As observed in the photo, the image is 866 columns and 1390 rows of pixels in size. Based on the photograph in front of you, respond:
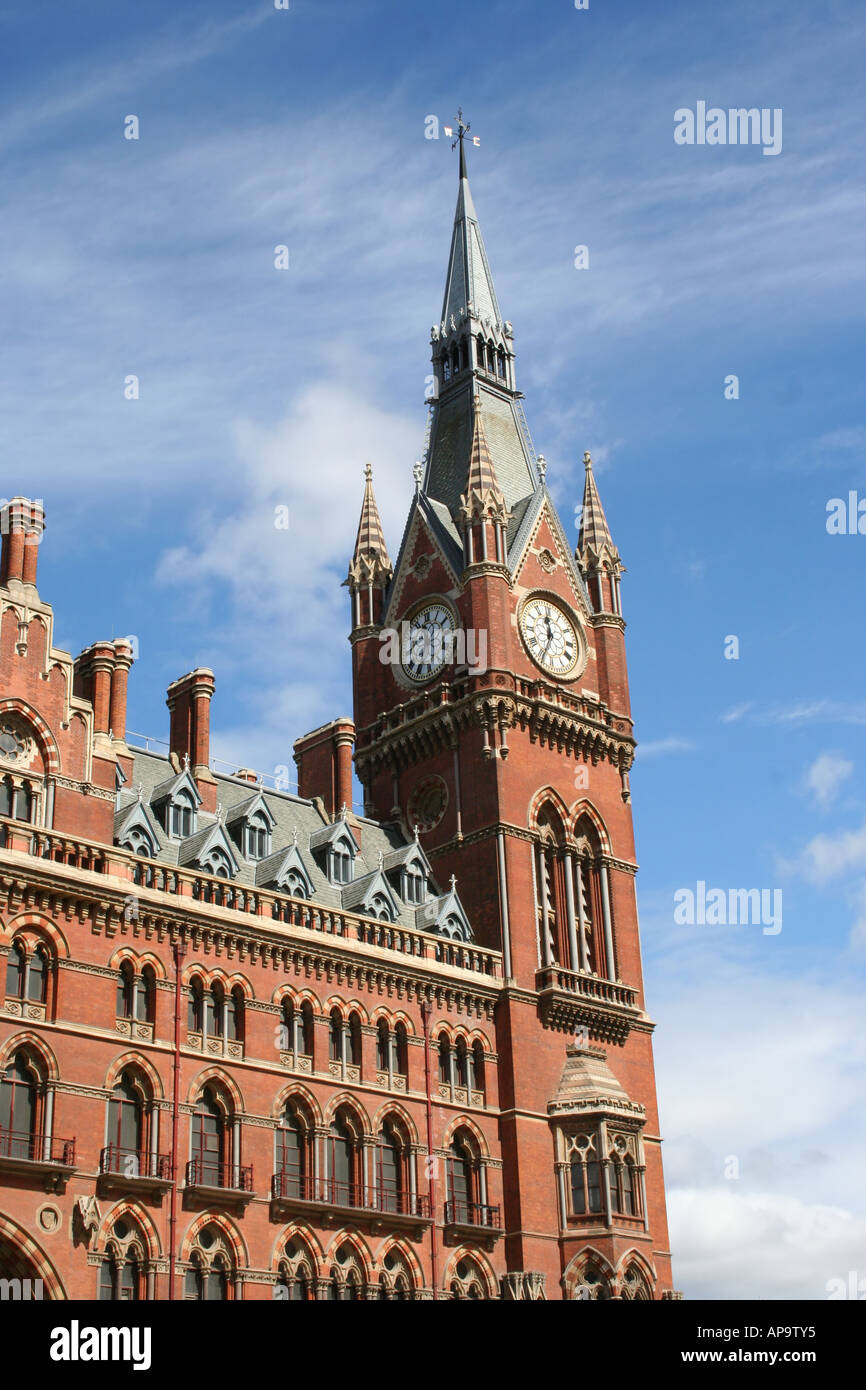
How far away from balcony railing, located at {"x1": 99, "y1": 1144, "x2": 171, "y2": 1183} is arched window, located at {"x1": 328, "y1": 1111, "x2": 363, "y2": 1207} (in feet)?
21.9

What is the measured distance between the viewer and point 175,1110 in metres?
50.6

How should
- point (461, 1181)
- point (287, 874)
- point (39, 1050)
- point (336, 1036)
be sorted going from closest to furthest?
point (39, 1050) < point (336, 1036) < point (287, 874) < point (461, 1181)

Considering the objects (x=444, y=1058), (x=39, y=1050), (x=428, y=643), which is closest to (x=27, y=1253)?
(x=39, y=1050)

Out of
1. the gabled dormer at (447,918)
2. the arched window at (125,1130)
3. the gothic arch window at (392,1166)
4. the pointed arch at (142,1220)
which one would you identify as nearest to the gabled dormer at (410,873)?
the gabled dormer at (447,918)

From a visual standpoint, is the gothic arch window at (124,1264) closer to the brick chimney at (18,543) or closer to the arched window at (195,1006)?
the arched window at (195,1006)

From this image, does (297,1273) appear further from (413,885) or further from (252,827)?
(413,885)

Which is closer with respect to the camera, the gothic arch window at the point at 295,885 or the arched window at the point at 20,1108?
the arched window at the point at 20,1108

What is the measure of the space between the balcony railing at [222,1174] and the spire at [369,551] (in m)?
30.1

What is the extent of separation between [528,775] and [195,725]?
1273 cm

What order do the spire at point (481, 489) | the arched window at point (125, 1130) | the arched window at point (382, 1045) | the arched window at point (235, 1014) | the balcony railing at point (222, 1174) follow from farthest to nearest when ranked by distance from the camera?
the spire at point (481, 489) → the arched window at point (382, 1045) → the arched window at point (235, 1014) → the balcony railing at point (222, 1174) → the arched window at point (125, 1130)

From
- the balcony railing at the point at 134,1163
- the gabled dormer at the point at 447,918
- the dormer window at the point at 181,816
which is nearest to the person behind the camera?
the balcony railing at the point at 134,1163

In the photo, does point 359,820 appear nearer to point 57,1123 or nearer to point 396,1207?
point 396,1207

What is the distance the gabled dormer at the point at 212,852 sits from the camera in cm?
5625

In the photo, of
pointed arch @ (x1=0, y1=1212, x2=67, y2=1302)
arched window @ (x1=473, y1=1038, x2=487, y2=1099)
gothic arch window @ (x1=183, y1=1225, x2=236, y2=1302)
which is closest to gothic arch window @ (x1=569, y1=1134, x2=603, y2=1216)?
arched window @ (x1=473, y1=1038, x2=487, y2=1099)
